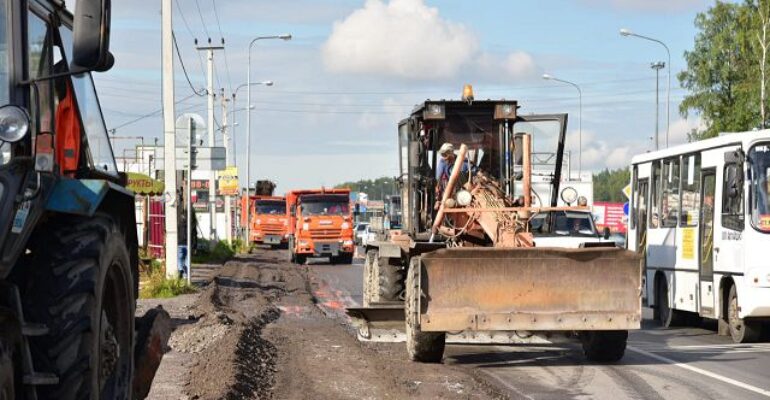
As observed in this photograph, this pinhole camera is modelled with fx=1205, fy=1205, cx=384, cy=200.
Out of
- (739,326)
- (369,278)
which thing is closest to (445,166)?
(369,278)

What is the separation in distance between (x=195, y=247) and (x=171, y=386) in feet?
110

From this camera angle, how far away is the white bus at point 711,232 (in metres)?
16.3

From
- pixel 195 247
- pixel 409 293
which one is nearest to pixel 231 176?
pixel 195 247

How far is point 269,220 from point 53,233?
54710 millimetres

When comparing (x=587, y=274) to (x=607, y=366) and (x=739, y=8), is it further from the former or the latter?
(x=739, y=8)

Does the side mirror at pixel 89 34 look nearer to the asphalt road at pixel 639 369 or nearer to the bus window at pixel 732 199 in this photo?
the asphalt road at pixel 639 369

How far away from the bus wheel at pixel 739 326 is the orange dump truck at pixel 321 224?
1114 inches

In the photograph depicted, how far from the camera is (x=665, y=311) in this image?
1998 cm

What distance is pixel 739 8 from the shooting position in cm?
6384

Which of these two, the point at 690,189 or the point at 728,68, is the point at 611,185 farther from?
the point at 690,189

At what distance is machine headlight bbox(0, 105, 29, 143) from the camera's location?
5.47m

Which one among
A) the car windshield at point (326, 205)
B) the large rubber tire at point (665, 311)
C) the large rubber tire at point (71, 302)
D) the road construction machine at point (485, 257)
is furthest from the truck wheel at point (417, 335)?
the car windshield at point (326, 205)

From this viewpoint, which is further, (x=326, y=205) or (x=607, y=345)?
(x=326, y=205)

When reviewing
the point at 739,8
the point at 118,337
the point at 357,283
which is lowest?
the point at 357,283
